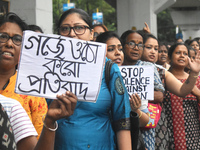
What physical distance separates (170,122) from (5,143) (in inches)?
150

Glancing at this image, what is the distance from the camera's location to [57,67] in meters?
2.15

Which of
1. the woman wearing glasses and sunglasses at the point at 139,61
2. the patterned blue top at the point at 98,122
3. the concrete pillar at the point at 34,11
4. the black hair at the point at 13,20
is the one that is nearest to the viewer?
the patterned blue top at the point at 98,122

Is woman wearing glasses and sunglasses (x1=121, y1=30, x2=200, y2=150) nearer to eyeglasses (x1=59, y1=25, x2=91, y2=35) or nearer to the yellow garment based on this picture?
eyeglasses (x1=59, y1=25, x2=91, y2=35)

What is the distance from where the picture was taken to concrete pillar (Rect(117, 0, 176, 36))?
1549 centimetres

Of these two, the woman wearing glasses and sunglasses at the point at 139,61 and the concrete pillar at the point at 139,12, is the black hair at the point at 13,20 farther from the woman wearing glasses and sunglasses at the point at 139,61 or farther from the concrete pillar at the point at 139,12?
the concrete pillar at the point at 139,12

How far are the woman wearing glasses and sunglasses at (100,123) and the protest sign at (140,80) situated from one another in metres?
1.02

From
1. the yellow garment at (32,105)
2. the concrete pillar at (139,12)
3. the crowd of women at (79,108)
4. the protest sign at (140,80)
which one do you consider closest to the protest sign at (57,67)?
the crowd of women at (79,108)

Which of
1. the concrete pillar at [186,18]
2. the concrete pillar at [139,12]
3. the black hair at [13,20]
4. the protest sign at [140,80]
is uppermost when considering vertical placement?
the concrete pillar at [186,18]

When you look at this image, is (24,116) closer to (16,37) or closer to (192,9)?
(16,37)

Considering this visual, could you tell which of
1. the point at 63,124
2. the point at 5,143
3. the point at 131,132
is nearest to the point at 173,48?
the point at 131,132

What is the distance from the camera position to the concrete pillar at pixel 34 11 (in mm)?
7297

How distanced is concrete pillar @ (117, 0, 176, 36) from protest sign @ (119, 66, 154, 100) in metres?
11.8

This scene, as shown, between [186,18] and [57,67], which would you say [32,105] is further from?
[186,18]

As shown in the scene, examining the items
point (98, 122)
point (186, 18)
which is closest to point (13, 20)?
point (98, 122)
